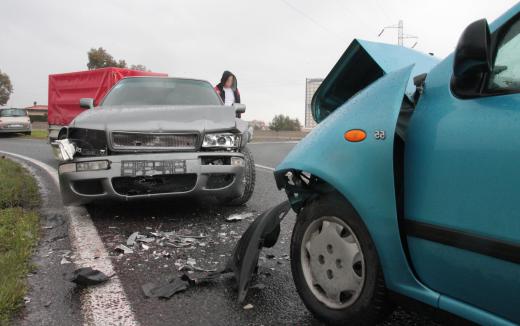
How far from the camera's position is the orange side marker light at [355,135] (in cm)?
189

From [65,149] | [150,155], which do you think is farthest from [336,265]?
[65,149]

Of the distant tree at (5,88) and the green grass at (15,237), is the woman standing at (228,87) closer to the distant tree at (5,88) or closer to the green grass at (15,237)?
the green grass at (15,237)

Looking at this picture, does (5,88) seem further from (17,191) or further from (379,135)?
(379,135)

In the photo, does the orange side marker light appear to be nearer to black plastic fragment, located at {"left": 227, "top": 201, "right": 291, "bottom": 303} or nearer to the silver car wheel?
the silver car wheel

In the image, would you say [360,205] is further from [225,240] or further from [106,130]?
[106,130]

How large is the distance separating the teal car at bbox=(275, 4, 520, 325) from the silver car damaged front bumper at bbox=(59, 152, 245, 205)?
6.28 ft

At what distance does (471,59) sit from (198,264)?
2142mm

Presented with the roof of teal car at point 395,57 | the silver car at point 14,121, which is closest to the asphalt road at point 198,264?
the roof of teal car at point 395,57

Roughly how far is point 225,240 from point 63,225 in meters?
1.61

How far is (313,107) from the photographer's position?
2.86 metres

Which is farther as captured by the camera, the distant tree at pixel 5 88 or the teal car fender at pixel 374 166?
the distant tree at pixel 5 88

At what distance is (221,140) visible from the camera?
4.32m

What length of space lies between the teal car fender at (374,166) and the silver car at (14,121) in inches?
1009

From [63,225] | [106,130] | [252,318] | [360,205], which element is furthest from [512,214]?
[63,225]
